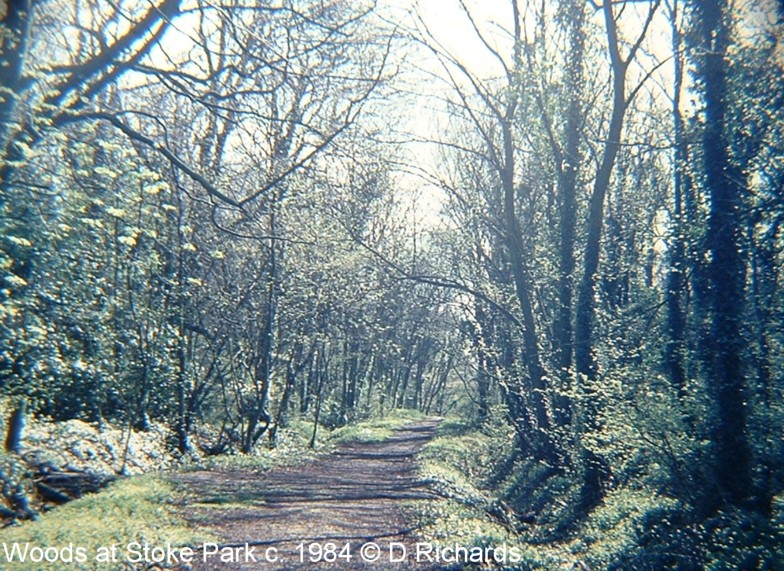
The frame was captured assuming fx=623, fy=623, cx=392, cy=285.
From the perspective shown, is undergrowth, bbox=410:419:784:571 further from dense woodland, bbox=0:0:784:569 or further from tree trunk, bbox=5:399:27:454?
tree trunk, bbox=5:399:27:454

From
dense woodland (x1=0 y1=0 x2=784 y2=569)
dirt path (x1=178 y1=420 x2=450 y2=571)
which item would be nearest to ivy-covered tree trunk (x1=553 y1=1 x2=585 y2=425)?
dense woodland (x1=0 y1=0 x2=784 y2=569)

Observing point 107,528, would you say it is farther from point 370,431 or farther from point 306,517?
point 370,431

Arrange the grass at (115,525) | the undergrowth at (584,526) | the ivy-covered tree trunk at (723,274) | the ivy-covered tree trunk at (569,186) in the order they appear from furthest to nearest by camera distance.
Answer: the ivy-covered tree trunk at (569,186) → the ivy-covered tree trunk at (723,274) → the undergrowth at (584,526) → the grass at (115,525)

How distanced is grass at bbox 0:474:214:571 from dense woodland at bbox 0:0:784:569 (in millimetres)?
3226

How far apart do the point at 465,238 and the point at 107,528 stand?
1472cm

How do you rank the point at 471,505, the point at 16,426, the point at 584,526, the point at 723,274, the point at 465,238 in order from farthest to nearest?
the point at 465,238 → the point at 471,505 → the point at 16,426 → the point at 584,526 → the point at 723,274

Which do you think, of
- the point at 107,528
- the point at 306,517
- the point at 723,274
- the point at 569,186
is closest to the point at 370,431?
the point at 569,186

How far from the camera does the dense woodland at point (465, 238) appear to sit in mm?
7945

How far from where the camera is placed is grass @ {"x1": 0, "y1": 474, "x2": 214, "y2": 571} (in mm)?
6543

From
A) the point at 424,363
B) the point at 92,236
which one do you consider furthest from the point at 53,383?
the point at 424,363

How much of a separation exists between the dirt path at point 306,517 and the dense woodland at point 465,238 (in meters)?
2.96

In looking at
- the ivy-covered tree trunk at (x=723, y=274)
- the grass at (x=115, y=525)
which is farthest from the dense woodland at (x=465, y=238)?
the grass at (x=115, y=525)

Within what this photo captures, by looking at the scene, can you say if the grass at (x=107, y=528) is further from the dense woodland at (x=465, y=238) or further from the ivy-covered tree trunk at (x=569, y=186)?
the ivy-covered tree trunk at (x=569, y=186)

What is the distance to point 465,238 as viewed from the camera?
20.3 m
